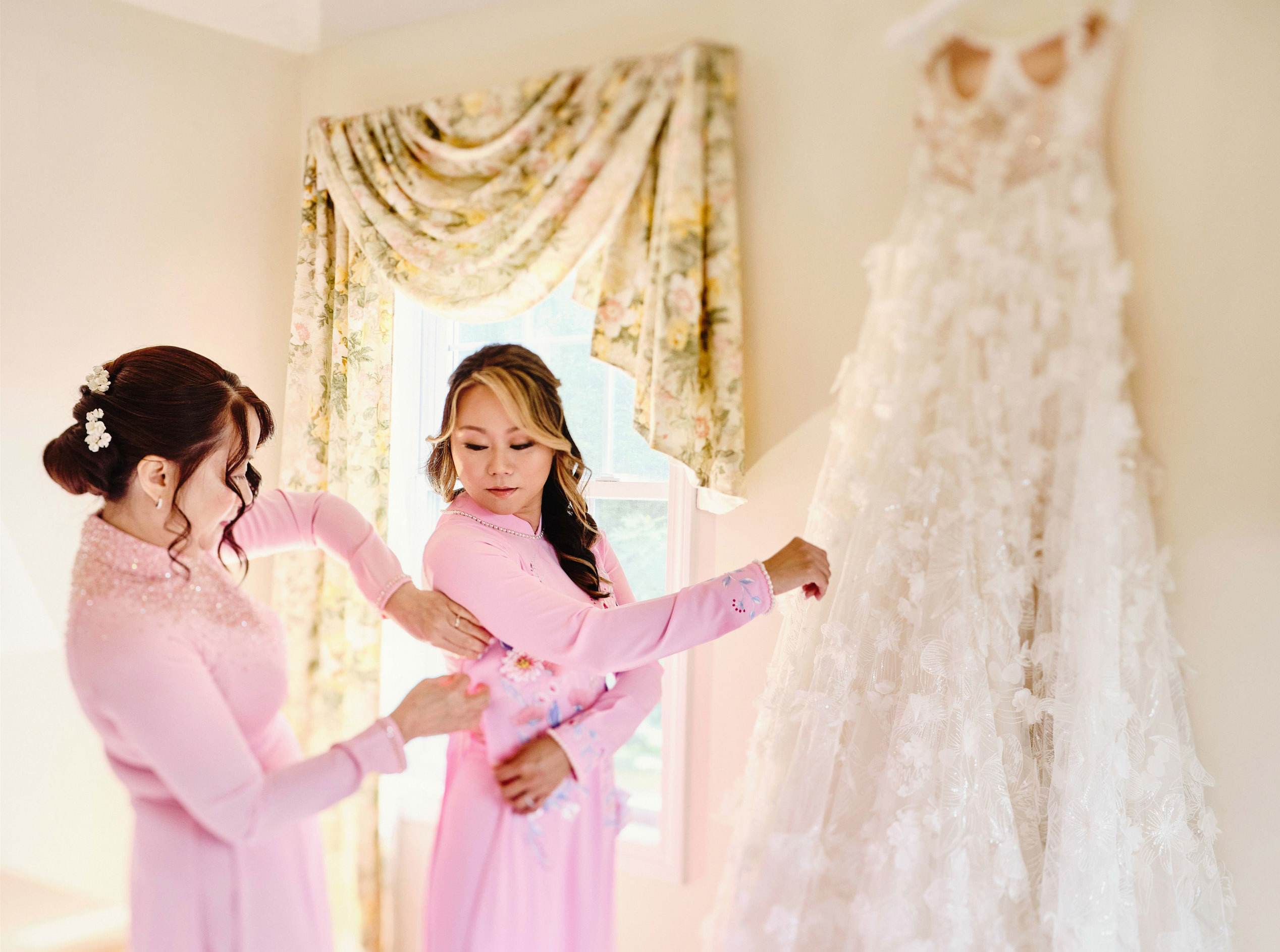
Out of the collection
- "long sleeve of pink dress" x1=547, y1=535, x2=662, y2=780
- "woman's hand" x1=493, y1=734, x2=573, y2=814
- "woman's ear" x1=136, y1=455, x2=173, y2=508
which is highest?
"woman's ear" x1=136, y1=455, x2=173, y2=508

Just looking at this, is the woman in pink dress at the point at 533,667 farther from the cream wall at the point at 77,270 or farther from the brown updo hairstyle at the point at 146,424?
the cream wall at the point at 77,270

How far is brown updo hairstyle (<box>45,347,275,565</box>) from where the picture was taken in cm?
133

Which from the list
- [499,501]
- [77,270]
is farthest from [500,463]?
[77,270]

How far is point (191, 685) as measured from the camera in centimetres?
124

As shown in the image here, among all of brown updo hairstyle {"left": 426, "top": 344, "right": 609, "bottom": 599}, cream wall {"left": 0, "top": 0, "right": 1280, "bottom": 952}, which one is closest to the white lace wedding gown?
cream wall {"left": 0, "top": 0, "right": 1280, "bottom": 952}

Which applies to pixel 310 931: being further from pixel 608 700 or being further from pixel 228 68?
pixel 228 68

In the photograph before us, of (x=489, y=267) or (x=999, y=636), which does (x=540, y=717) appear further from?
(x=489, y=267)

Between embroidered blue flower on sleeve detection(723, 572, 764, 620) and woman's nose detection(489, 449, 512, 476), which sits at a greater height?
woman's nose detection(489, 449, 512, 476)

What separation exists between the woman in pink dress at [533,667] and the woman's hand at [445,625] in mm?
30

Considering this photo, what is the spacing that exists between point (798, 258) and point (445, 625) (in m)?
1.13

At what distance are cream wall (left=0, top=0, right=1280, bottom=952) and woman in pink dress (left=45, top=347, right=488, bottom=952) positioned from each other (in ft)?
3.44

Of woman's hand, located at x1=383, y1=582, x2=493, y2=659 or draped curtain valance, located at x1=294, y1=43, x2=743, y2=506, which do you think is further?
draped curtain valance, located at x1=294, y1=43, x2=743, y2=506

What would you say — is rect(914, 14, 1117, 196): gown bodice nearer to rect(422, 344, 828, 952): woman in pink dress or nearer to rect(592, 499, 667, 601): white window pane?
rect(422, 344, 828, 952): woman in pink dress

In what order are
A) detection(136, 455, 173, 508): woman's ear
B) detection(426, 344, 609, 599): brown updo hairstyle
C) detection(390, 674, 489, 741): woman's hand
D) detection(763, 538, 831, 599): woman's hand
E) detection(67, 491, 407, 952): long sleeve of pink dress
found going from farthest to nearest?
detection(426, 344, 609, 599): brown updo hairstyle → detection(763, 538, 831, 599): woman's hand → detection(390, 674, 489, 741): woman's hand → detection(136, 455, 173, 508): woman's ear → detection(67, 491, 407, 952): long sleeve of pink dress
